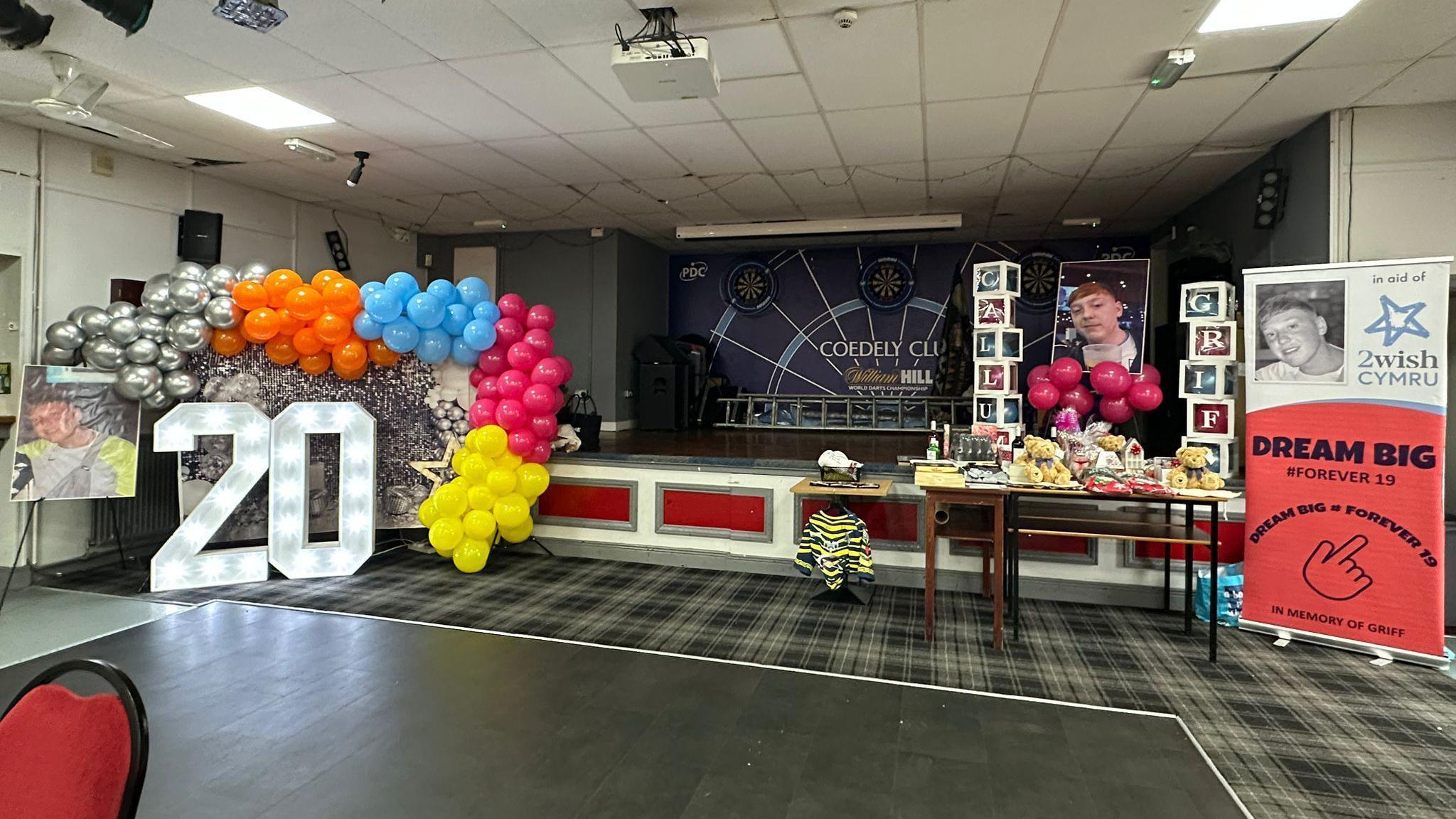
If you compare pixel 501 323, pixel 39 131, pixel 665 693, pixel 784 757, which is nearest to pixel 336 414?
pixel 501 323

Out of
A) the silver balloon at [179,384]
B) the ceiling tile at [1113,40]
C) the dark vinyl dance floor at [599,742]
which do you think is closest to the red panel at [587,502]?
the dark vinyl dance floor at [599,742]

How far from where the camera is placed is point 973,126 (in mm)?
4852

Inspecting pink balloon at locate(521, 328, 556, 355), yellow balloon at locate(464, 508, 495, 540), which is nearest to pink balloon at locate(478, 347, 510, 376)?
pink balloon at locate(521, 328, 556, 355)

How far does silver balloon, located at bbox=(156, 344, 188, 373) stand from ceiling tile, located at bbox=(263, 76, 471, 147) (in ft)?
5.37

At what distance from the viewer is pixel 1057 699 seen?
10.4 ft

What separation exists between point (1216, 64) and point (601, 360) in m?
6.52

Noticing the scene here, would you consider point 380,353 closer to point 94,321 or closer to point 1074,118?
point 94,321

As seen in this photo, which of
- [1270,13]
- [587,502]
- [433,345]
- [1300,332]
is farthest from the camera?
[587,502]

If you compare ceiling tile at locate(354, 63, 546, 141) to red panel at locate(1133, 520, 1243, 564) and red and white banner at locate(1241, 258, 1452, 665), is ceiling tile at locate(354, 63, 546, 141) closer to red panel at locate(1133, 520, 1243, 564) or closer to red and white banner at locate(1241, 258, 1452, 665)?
red and white banner at locate(1241, 258, 1452, 665)

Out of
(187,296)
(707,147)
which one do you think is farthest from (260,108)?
(707,147)

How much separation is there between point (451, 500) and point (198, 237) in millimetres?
3326

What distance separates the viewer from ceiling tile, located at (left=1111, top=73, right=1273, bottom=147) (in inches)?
160

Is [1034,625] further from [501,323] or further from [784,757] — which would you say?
[501,323]

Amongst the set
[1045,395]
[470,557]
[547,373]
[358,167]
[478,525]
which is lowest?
[470,557]
